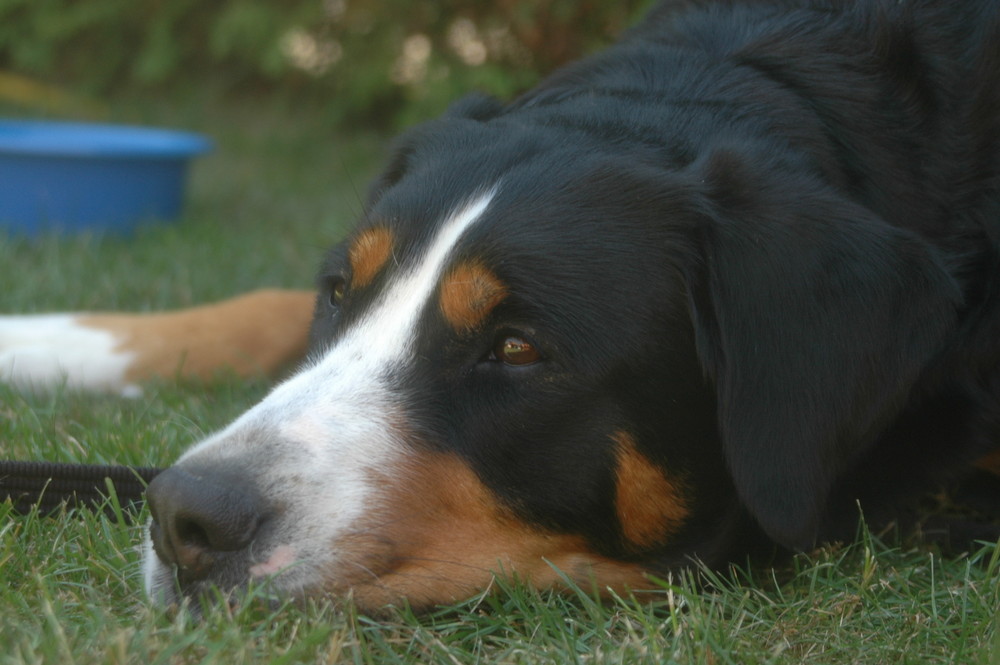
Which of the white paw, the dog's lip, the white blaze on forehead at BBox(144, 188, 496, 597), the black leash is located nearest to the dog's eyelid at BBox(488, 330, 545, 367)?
the white blaze on forehead at BBox(144, 188, 496, 597)

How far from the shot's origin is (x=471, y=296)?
224 centimetres

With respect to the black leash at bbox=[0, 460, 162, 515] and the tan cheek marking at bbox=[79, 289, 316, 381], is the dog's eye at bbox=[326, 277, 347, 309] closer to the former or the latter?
the black leash at bbox=[0, 460, 162, 515]

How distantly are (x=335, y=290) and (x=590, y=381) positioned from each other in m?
0.71

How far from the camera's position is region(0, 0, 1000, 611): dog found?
209cm

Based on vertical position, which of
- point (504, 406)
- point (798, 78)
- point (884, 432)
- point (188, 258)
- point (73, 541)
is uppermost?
point (798, 78)

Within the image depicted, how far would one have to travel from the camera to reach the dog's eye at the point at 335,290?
2.59 metres

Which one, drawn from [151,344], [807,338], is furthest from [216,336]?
[807,338]

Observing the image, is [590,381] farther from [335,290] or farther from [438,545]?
[335,290]

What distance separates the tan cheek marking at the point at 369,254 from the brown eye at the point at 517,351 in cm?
A: 33

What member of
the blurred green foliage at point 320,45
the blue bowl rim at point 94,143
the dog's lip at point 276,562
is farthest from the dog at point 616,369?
the blurred green foliage at point 320,45

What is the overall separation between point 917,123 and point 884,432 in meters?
0.71

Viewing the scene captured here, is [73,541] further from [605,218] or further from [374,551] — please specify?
[605,218]

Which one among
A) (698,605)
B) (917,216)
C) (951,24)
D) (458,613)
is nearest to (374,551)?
(458,613)

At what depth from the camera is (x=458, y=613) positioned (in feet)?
7.17
